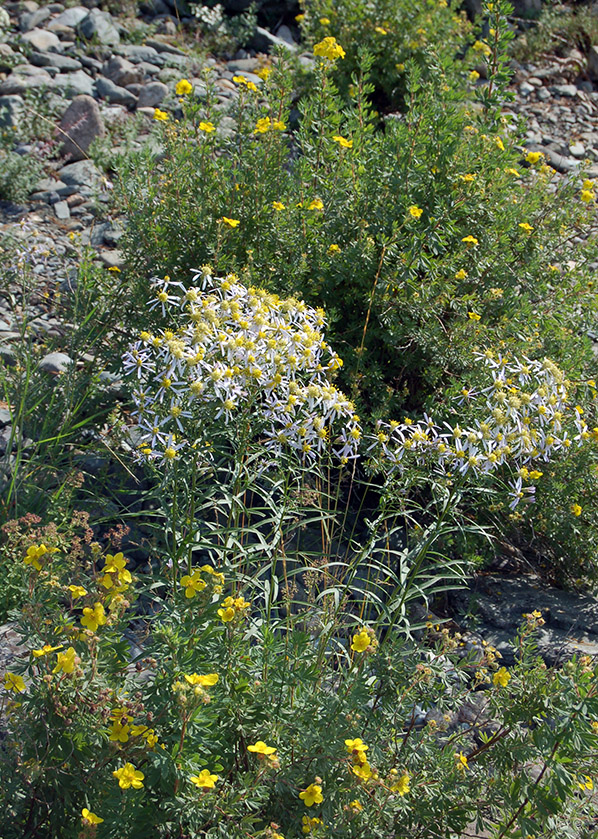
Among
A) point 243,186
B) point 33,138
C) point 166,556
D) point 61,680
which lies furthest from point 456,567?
point 33,138

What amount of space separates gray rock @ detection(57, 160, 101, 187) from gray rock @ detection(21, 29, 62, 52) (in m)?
1.96

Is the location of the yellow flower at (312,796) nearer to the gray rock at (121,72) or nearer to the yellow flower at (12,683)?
the yellow flower at (12,683)

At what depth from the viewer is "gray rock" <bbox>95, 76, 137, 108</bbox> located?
21.9 feet

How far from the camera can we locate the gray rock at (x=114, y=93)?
668 cm

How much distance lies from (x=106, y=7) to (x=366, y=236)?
576 cm

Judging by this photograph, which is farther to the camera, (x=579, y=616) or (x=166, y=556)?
(x=579, y=616)

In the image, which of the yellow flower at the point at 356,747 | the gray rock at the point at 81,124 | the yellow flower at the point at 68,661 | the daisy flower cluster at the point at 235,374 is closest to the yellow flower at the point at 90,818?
the yellow flower at the point at 68,661

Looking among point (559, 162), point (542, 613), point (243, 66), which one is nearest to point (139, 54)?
point (243, 66)

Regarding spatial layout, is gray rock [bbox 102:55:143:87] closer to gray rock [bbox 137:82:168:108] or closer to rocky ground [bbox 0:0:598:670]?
rocky ground [bbox 0:0:598:670]

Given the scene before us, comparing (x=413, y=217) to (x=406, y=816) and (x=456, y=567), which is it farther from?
(x=406, y=816)

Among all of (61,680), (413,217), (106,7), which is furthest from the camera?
(106,7)

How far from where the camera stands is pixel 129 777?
1.67 metres

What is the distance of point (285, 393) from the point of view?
7.64 ft

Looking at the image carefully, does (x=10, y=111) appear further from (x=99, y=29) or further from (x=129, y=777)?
(x=129, y=777)
